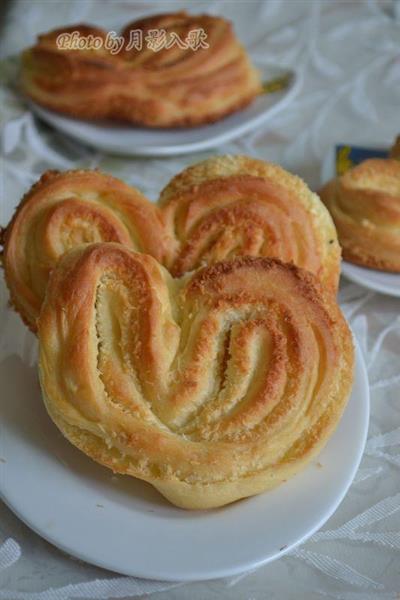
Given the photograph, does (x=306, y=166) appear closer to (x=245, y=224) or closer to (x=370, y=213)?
(x=370, y=213)

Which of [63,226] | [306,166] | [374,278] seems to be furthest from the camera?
[306,166]

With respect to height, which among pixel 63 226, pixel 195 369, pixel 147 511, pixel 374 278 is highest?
pixel 63 226

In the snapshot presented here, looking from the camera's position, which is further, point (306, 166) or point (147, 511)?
point (306, 166)

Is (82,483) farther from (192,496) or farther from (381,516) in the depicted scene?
(381,516)

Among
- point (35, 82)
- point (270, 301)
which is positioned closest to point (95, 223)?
point (270, 301)

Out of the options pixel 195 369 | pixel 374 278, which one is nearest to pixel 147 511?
pixel 195 369

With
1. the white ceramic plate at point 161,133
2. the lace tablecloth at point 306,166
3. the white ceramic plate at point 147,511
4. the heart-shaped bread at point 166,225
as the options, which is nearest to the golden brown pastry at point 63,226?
the heart-shaped bread at point 166,225

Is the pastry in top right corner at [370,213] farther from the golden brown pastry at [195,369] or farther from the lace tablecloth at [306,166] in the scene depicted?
the golden brown pastry at [195,369]

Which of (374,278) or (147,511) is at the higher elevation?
(147,511)

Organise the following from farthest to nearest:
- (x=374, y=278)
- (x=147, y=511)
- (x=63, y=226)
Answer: (x=374, y=278) → (x=63, y=226) → (x=147, y=511)
